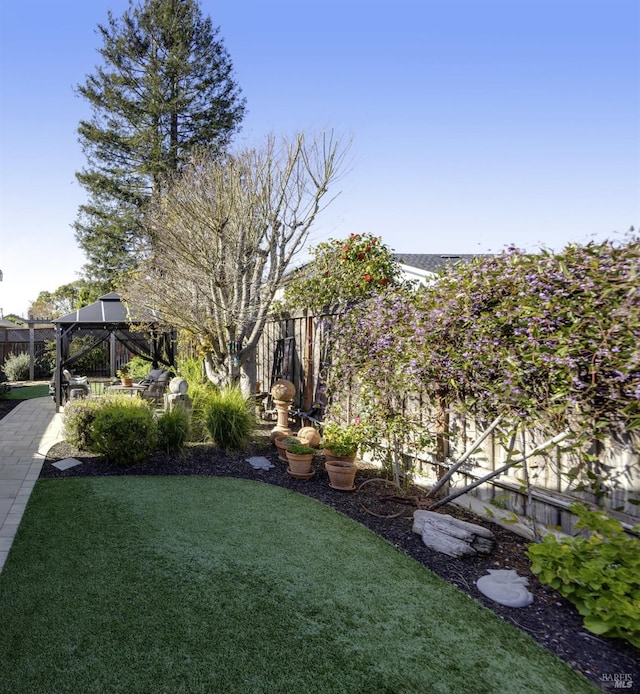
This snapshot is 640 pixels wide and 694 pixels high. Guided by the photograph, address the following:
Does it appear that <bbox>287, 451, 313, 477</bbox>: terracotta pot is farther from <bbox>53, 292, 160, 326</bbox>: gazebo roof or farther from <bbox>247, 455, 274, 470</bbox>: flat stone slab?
<bbox>53, 292, 160, 326</bbox>: gazebo roof

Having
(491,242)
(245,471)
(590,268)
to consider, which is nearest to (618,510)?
(590,268)

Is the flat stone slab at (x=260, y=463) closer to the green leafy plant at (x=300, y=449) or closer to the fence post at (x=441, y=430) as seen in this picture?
the green leafy plant at (x=300, y=449)

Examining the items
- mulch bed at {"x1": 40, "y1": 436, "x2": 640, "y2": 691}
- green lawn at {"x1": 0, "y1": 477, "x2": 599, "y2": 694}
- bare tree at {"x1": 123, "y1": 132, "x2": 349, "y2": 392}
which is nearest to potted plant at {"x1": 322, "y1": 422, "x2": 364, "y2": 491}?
mulch bed at {"x1": 40, "y1": 436, "x2": 640, "y2": 691}

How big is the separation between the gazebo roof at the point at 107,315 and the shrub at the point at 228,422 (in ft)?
14.1

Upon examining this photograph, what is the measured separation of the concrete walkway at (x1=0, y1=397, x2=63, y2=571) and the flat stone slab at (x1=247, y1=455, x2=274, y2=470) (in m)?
2.42

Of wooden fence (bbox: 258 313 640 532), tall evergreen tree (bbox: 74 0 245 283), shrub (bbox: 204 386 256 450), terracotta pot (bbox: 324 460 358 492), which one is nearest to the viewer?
wooden fence (bbox: 258 313 640 532)

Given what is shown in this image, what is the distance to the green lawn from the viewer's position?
2.10 m

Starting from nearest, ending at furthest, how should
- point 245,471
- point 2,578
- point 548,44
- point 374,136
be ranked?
1. point 2,578
2. point 245,471
3. point 548,44
4. point 374,136

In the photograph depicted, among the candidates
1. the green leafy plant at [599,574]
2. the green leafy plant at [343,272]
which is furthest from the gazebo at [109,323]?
the green leafy plant at [599,574]

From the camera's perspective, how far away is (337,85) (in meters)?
7.75

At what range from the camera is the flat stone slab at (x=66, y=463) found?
17.9 feet

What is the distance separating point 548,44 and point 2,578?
8.67 m

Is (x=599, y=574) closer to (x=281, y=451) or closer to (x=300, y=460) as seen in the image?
(x=300, y=460)

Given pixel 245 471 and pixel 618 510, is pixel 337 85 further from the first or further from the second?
pixel 618 510
